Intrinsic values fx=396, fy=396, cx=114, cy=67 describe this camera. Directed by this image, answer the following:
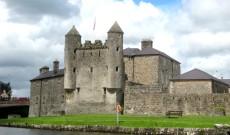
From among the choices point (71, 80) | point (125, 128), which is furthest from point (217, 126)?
point (71, 80)

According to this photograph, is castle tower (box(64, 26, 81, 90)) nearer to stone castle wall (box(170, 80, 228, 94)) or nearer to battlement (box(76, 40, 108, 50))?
battlement (box(76, 40, 108, 50))

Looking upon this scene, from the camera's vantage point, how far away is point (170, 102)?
4238 cm

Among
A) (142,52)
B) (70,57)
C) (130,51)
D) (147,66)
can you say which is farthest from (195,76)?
(70,57)

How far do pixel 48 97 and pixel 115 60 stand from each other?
16.5 m

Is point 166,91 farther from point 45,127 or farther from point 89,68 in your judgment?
point 45,127

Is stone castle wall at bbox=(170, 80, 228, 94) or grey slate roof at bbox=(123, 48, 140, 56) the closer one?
stone castle wall at bbox=(170, 80, 228, 94)

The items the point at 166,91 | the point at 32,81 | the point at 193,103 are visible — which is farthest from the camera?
the point at 32,81

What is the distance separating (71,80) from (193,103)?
1653 centimetres

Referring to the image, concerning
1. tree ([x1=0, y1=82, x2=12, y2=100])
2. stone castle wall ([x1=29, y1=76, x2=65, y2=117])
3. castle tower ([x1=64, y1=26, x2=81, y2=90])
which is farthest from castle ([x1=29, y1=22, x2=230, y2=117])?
tree ([x1=0, y1=82, x2=12, y2=100])

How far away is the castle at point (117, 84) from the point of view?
42156 mm

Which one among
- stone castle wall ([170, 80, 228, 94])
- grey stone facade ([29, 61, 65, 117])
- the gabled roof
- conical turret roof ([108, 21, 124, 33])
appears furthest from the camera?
grey stone facade ([29, 61, 65, 117])

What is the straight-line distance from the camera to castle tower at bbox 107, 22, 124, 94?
47.3 metres

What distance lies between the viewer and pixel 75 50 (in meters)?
50.3

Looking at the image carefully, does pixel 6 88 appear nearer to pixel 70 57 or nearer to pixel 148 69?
pixel 70 57
